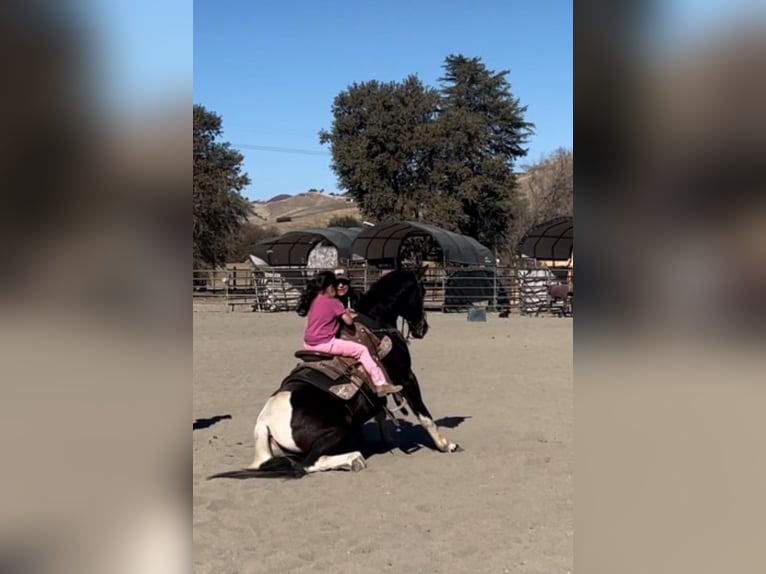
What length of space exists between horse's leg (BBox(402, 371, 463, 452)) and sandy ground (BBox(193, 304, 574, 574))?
14 centimetres

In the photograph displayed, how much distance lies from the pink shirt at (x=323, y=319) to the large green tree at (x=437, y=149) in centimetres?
3605

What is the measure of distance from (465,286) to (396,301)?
861 inches

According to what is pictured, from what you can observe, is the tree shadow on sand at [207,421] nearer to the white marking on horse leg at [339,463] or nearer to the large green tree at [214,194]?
the white marking on horse leg at [339,463]

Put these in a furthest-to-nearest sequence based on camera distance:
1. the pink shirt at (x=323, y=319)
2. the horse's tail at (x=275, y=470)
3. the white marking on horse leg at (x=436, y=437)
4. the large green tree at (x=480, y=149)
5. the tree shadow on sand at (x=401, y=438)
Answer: the large green tree at (x=480, y=149) < the tree shadow on sand at (x=401, y=438) < the white marking on horse leg at (x=436, y=437) < the pink shirt at (x=323, y=319) < the horse's tail at (x=275, y=470)

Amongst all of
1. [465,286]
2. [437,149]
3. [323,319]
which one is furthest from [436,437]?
[437,149]

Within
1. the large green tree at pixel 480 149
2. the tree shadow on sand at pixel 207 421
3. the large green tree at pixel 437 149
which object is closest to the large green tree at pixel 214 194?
the large green tree at pixel 437 149

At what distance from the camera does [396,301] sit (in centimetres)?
796

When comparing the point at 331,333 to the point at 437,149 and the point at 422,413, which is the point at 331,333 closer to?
the point at 422,413

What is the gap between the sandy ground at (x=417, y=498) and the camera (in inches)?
196

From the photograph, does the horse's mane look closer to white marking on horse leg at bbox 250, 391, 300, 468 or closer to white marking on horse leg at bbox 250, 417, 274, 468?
white marking on horse leg at bbox 250, 391, 300, 468

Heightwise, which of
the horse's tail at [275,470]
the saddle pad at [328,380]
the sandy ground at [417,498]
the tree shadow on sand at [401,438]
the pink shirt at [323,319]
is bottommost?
the tree shadow on sand at [401,438]
